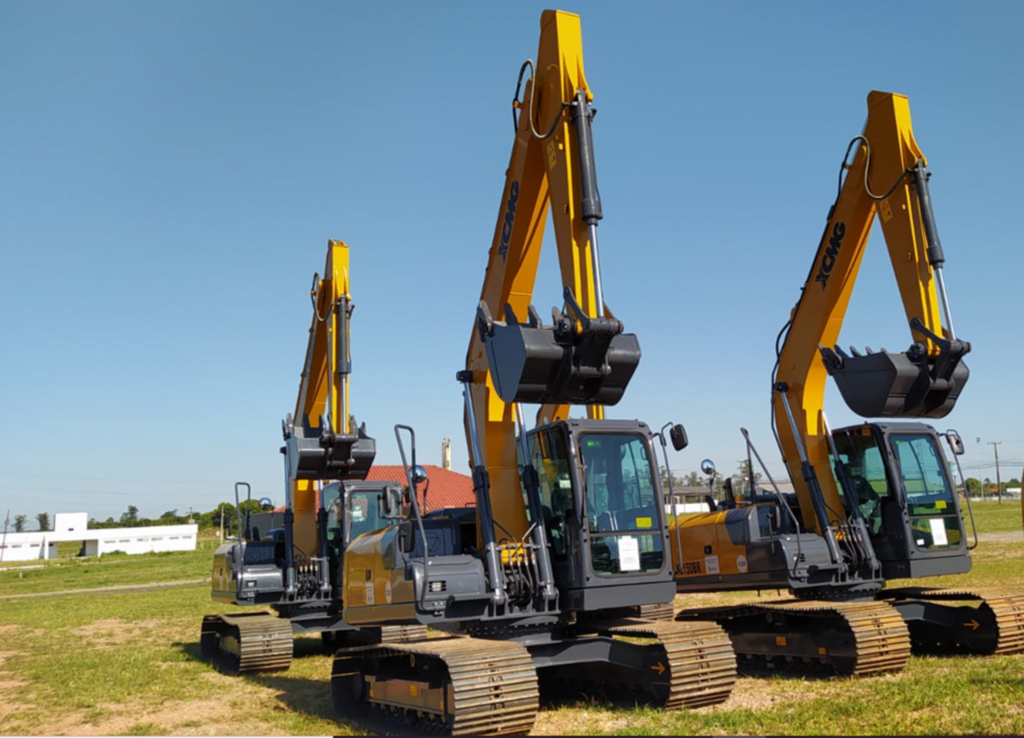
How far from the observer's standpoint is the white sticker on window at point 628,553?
8.92 m

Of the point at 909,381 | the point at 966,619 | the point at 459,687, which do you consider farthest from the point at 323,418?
the point at 966,619

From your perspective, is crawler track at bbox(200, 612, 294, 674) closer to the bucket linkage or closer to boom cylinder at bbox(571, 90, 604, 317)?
boom cylinder at bbox(571, 90, 604, 317)

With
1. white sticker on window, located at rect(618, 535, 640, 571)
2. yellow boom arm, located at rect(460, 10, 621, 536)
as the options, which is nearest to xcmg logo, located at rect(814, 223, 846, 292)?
yellow boom arm, located at rect(460, 10, 621, 536)

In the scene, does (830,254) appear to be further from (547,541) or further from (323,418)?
(323,418)

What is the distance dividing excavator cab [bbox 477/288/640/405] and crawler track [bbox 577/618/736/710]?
2.38 metres

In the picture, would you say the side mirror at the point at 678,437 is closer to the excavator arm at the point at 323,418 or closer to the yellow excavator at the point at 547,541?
the yellow excavator at the point at 547,541

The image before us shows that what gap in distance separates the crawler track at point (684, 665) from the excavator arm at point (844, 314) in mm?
3757

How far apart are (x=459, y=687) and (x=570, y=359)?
9.44ft

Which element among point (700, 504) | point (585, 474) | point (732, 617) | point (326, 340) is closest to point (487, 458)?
point (585, 474)

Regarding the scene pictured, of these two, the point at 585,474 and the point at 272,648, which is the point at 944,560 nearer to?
the point at 585,474

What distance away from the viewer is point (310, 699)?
11156 mm

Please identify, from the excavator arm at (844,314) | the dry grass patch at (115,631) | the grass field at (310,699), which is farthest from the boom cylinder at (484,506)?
the dry grass patch at (115,631)

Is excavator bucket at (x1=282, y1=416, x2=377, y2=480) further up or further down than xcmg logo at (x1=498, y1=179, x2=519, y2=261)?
further down

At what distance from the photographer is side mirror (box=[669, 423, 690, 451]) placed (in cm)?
980
